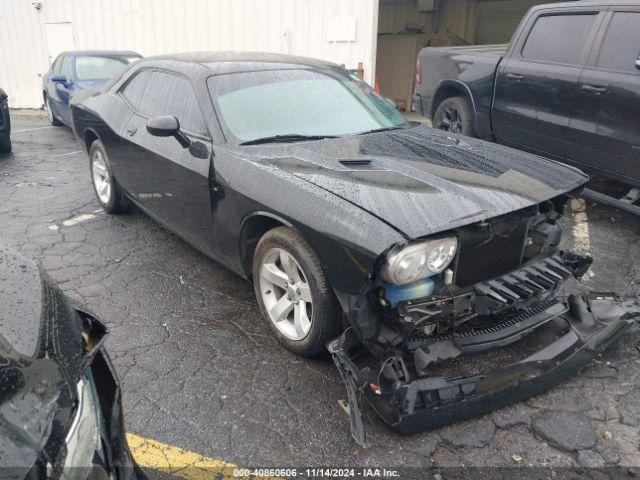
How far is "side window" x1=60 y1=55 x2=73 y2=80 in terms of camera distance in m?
8.86

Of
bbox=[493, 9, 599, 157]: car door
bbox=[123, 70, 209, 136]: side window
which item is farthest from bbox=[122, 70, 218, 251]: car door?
bbox=[493, 9, 599, 157]: car door

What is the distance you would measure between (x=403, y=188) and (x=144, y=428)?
168 cm

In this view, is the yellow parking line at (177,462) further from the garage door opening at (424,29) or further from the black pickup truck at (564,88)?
the garage door opening at (424,29)

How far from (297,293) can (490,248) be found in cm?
103

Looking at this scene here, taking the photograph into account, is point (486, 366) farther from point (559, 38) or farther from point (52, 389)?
point (559, 38)

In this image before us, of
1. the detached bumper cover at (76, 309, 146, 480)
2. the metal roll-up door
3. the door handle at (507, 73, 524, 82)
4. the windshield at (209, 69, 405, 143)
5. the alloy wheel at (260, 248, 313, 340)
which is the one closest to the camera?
the detached bumper cover at (76, 309, 146, 480)

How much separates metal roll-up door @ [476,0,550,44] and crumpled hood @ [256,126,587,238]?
11.0 m

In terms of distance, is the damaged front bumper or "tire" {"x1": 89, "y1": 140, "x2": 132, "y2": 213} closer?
the damaged front bumper

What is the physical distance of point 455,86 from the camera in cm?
616

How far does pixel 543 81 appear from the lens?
5094 mm

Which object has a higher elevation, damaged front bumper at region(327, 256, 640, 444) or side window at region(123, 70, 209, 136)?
side window at region(123, 70, 209, 136)

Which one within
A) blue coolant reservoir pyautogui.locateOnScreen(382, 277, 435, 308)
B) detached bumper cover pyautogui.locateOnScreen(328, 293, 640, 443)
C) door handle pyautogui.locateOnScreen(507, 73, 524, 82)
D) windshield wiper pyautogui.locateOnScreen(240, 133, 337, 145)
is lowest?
detached bumper cover pyautogui.locateOnScreen(328, 293, 640, 443)

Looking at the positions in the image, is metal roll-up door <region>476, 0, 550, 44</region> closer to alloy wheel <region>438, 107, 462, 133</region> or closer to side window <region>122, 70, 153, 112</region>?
alloy wheel <region>438, 107, 462, 133</region>

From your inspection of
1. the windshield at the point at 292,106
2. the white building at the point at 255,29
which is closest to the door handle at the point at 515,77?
the windshield at the point at 292,106
